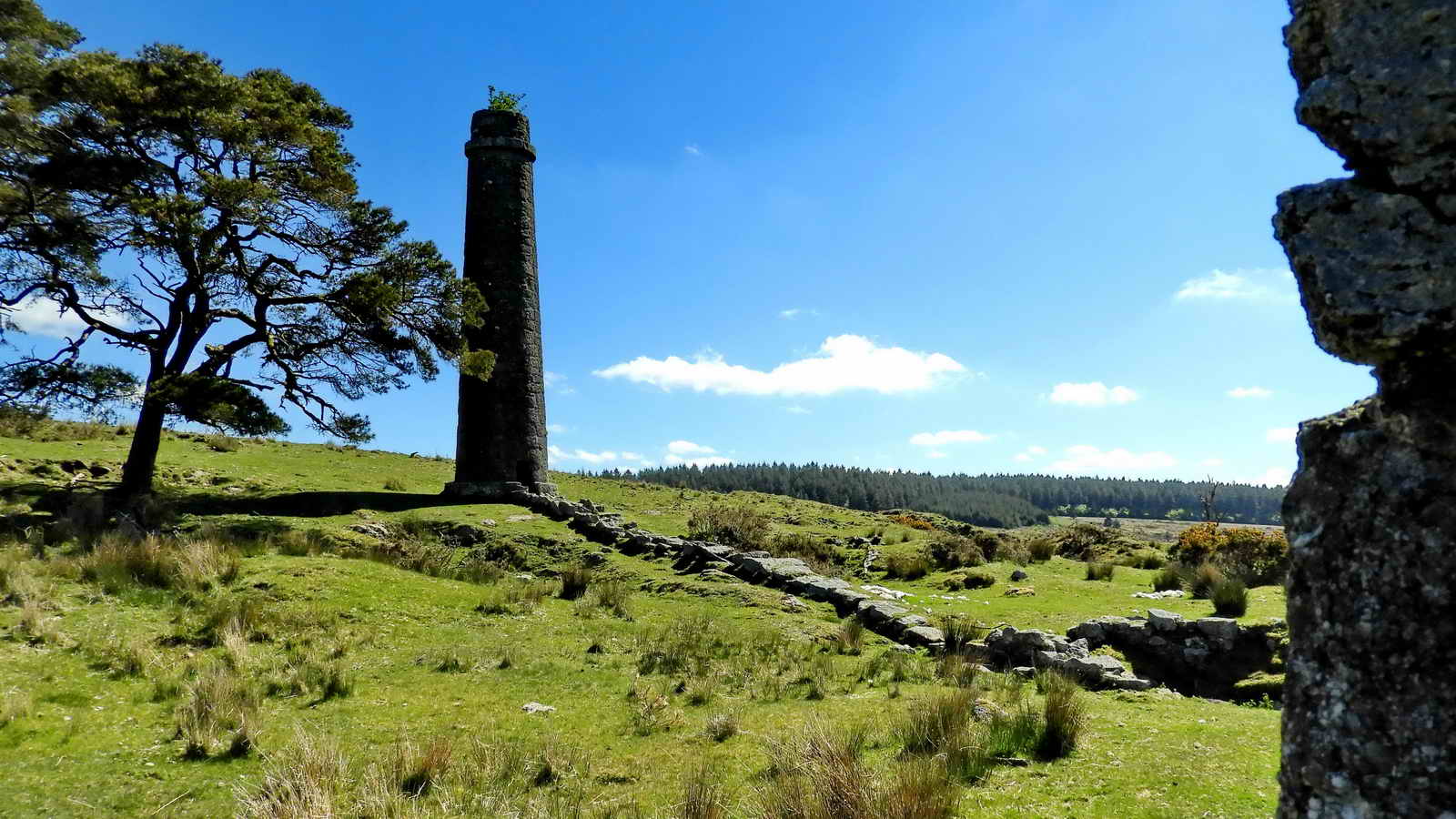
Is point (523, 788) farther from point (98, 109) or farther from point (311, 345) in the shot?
point (98, 109)

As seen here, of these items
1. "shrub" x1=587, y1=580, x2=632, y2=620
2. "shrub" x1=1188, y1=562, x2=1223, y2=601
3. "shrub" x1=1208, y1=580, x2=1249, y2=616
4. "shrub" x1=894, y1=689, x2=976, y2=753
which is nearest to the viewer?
"shrub" x1=894, y1=689, x2=976, y2=753

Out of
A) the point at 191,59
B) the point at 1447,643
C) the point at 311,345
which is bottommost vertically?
the point at 1447,643

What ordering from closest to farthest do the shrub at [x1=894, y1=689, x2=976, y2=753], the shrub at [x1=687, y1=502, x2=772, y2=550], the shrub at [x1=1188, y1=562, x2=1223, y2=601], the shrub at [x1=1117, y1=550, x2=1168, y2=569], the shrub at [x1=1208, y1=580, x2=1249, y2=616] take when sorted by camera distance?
the shrub at [x1=894, y1=689, x2=976, y2=753] → the shrub at [x1=1208, y1=580, x2=1249, y2=616] → the shrub at [x1=1188, y1=562, x2=1223, y2=601] → the shrub at [x1=1117, y1=550, x2=1168, y2=569] → the shrub at [x1=687, y1=502, x2=772, y2=550]

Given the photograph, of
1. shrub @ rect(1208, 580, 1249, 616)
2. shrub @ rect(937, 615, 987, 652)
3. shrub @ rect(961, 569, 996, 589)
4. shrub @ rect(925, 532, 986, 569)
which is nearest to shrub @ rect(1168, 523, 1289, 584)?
shrub @ rect(1208, 580, 1249, 616)

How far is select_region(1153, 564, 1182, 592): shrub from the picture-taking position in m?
13.2

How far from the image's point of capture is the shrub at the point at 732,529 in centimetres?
1920

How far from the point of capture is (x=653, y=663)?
846 centimetres

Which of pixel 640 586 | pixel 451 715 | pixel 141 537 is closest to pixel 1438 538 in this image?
pixel 451 715

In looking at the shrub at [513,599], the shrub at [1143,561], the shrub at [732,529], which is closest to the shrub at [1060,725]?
the shrub at [513,599]

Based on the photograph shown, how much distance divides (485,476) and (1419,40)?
71.7 feet

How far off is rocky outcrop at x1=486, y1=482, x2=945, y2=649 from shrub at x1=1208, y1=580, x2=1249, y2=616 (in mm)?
3635

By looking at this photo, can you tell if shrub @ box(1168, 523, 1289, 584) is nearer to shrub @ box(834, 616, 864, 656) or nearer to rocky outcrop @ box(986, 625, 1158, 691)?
rocky outcrop @ box(986, 625, 1158, 691)

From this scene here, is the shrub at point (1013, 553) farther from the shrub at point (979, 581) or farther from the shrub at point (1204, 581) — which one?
the shrub at point (1204, 581)

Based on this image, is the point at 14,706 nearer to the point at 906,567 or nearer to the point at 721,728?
the point at 721,728
